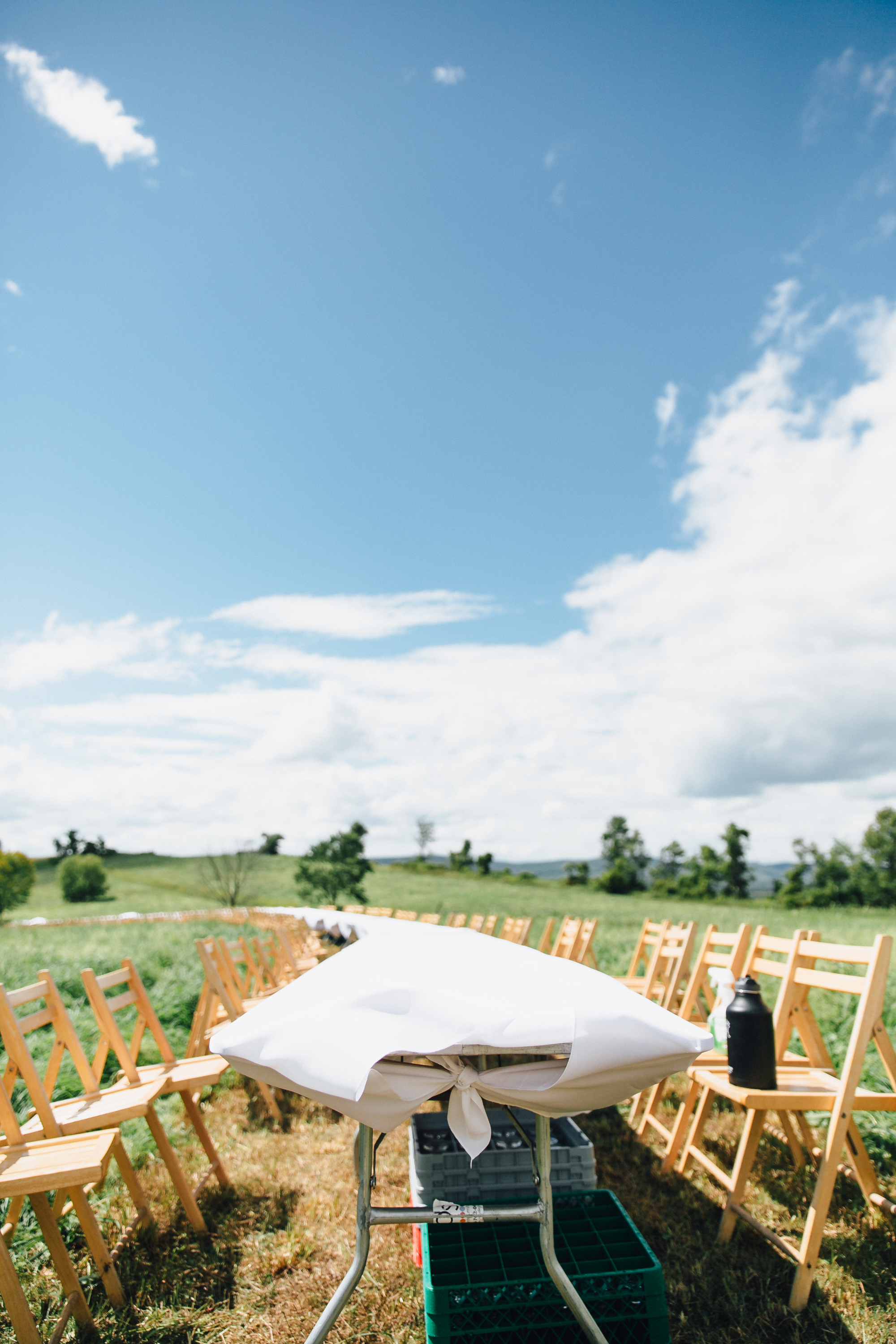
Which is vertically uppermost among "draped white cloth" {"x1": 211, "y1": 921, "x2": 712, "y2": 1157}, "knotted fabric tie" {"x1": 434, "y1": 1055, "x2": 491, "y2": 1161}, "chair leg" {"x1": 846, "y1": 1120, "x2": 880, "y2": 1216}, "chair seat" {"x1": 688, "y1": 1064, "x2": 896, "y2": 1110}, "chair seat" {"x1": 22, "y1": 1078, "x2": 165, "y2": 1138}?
"draped white cloth" {"x1": 211, "y1": 921, "x2": 712, "y2": 1157}

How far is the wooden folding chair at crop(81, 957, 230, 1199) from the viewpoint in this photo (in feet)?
12.6

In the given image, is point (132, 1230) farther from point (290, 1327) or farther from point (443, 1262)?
point (443, 1262)

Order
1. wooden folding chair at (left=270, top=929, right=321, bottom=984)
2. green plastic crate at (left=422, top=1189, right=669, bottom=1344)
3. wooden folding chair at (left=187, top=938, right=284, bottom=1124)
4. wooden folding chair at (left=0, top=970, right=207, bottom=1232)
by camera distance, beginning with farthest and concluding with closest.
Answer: wooden folding chair at (left=270, top=929, right=321, bottom=984) → wooden folding chair at (left=187, top=938, right=284, bottom=1124) → wooden folding chair at (left=0, top=970, right=207, bottom=1232) → green plastic crate at (left=422, top=1189, right=669, bottom=1344)

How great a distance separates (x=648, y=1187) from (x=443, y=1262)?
6.40ft

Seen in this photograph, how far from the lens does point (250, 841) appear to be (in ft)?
155

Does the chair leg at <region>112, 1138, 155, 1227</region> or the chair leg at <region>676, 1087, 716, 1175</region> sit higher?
the chair leg at <region>676, 1087, 716, 1175</region>

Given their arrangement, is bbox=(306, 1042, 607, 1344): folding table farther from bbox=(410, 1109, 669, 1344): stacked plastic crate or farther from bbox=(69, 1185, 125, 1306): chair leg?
bbox=(69, 1185, 125, 1306): chair leg

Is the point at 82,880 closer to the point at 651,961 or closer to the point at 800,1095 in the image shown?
the point at 651,961

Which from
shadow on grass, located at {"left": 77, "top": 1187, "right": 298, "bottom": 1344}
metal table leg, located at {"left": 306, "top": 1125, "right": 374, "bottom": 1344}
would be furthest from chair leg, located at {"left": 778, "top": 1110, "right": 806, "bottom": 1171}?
metal table leg, located at {"left": 306, "top": 1125, "right": 374, "bottom": 1344}

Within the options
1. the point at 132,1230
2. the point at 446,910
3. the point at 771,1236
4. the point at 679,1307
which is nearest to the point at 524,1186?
the point at 679,1307

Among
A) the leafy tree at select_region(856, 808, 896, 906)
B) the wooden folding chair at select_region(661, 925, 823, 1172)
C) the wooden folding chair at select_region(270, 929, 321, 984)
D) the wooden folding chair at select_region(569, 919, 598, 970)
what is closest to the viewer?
the wooden folding chair at select_region(661, 925, 823, 1172)

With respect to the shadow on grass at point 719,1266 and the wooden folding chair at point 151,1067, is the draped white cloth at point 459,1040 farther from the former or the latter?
the wooden folding chair at point 151,1067

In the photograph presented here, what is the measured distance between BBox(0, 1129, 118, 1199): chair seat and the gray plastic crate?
4.21ft

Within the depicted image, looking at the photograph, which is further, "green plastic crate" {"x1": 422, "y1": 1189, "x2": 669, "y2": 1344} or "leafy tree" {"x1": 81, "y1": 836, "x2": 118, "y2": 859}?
"leafy tree" {"x1": 81, "y1": 836, "x2": 118, "y2": 859}
